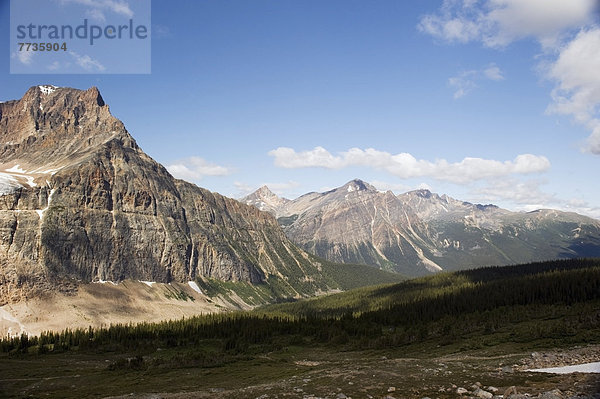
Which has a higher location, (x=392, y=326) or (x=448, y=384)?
(x=448, y=384)

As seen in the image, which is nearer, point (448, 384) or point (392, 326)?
point (448, 384)

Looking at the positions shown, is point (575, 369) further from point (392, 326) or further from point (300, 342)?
point (392, 326)

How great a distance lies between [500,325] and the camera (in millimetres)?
88625

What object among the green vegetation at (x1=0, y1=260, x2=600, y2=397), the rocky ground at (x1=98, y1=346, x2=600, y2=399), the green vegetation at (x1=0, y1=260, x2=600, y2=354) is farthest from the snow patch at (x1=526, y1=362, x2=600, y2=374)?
the green vegetation at (x1=0, y1=260, x2=600, y2=354)

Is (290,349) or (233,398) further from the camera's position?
(290,349)

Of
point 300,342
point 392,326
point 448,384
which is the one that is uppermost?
point 448,384

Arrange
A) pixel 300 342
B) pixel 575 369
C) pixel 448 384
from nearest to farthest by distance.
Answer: pixel 448 384 < pixel 575 369 < pixel 300 342

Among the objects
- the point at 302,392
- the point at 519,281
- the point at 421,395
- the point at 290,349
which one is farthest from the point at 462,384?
the point at 519,281

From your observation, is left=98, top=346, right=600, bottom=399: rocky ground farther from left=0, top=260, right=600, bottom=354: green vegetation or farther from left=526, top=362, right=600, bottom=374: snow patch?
left=0, top=260, right=600, bottom=354: green vegetation

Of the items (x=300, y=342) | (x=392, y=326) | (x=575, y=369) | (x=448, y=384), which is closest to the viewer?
(x=448, y=384)

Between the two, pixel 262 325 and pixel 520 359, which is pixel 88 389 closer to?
pixel 520 359

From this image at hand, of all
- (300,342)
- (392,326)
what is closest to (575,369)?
(300,342)

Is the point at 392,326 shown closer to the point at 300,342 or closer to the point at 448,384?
the point at 300,342

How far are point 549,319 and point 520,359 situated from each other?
48.9 m
